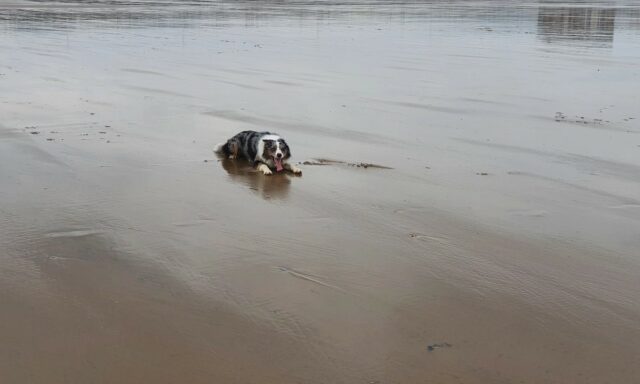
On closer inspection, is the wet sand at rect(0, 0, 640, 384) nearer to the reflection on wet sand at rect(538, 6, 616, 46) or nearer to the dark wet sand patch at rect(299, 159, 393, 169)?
the dark wet sand patch at rect(299, 159, 393, 169)

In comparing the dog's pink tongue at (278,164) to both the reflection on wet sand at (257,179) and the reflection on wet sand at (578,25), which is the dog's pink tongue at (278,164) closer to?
the reflection on wet sand at (257,179)

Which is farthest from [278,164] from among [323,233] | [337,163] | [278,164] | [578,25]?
[578,25]

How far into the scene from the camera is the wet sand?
329 centimetres

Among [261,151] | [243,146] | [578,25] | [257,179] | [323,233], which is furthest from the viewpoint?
[578,25]

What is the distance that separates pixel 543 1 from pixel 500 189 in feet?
129

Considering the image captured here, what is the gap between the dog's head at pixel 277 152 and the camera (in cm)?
666

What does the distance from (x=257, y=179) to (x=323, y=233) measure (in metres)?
1.79

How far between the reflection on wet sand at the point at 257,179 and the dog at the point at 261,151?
74 mm

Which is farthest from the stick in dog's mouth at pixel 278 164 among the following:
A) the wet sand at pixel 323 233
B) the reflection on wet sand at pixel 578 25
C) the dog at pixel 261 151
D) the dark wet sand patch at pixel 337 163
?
the reflection on wet sand at pixel 578 25

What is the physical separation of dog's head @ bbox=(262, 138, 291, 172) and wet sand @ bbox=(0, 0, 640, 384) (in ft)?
0.71

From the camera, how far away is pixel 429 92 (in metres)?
10.9

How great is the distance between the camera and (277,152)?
668 centimetres

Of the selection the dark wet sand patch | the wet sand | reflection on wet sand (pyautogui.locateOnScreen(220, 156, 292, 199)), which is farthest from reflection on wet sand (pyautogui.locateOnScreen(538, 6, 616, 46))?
reflection on wet sand (pyautogui.locateOnScreen(220, 156, 292, 199))

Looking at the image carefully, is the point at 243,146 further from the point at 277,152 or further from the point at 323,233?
the point at 323,233
